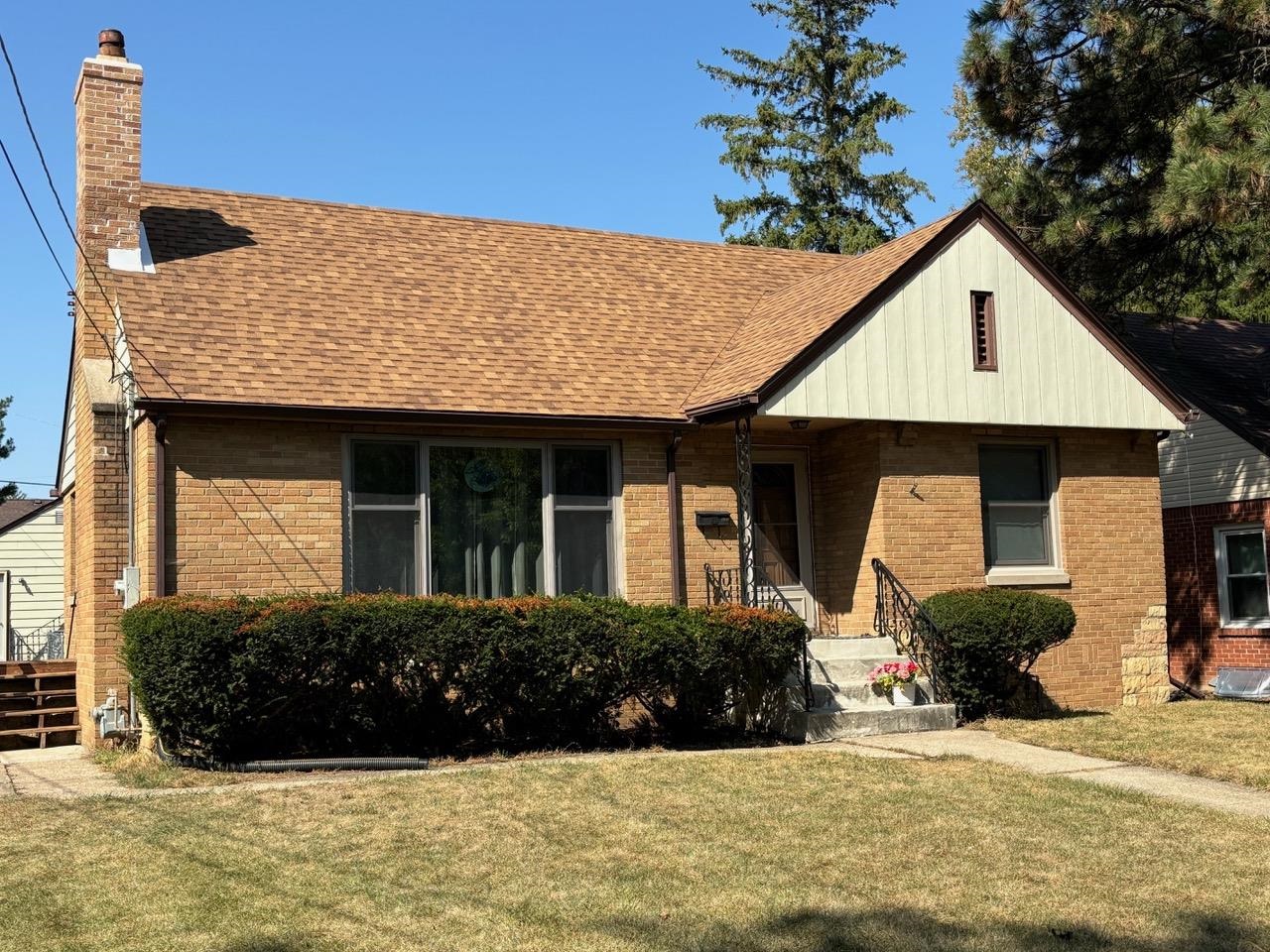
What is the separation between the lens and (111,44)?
15.0 metres

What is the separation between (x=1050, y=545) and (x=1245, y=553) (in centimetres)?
529

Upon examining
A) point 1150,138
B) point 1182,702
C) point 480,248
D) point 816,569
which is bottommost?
point 1182,702

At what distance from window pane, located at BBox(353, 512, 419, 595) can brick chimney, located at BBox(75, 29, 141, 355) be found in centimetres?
380

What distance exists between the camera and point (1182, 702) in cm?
1605

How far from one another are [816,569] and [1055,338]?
151 inches

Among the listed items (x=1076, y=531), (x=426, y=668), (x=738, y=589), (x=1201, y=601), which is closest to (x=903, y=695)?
(x=738, y=589)

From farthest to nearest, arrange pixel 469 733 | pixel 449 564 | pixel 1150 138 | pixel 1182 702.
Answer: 1. pixel 1150 138
2. pixel 1182 702
3. pixel 449 564
4. pixel 469 733

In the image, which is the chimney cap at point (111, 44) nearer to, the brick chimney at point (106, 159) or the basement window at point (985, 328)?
the brick chimney at point (106, 159)

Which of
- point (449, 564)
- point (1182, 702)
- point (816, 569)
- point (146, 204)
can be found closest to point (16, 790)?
point (449, 564)

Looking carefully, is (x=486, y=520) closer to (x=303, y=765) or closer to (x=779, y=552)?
(x=779, y=552)

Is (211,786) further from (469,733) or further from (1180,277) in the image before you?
(1180,277)

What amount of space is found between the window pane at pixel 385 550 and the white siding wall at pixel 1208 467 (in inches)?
478

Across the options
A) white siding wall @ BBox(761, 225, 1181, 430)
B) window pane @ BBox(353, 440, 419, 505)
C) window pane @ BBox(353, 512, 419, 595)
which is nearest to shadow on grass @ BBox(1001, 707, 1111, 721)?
white siding wall @ BBox(761, 225, 1181, 430)

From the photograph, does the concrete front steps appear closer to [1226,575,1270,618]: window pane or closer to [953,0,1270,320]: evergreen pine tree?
[953,0,1270,320]: evergreen pine tree
